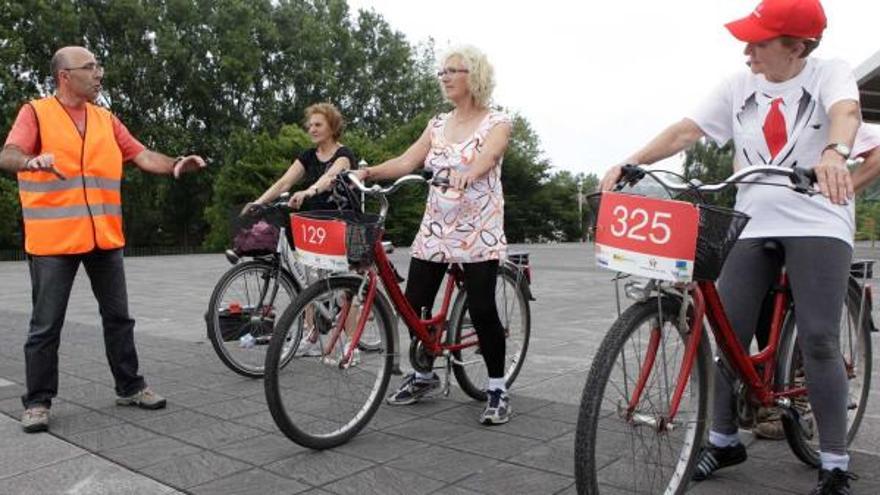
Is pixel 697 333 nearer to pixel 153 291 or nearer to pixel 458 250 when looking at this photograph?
pixel 458 250

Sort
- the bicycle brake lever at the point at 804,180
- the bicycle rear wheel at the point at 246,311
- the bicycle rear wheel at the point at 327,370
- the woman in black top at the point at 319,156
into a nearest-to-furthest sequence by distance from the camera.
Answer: the bicycle brake lever at the point at 804,180 → the bicycle rear wheel at the point at 327,370 → the bicycle rear wheel at the point at 246,311 → the woman in black top at the point at 319,156

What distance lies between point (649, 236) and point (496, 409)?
176 centimetres

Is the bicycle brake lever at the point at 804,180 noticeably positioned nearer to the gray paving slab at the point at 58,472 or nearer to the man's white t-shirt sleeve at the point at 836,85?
the man's white t-shirt sleeve at the point at 836,85

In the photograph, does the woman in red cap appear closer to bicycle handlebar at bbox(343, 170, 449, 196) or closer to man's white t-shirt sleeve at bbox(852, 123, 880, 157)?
man's white t-shirt sleeve at bbox(852, 123, 880, 157)

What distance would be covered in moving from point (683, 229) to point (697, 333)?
41 centimetres

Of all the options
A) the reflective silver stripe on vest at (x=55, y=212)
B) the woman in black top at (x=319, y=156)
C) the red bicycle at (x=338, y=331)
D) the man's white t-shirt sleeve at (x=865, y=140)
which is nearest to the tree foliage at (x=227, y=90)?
the woman in black top at (x=319, y=156)

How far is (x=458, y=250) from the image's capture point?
3.96 meters

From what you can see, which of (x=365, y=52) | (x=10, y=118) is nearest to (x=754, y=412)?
(x=10, y=118)

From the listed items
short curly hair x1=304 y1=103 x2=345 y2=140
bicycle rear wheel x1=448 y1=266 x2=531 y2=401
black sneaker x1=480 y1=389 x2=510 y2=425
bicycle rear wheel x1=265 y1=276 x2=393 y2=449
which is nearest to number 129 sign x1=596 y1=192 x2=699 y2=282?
bicycle rear wheel x1=265 y1=276 x2=393 y2=449

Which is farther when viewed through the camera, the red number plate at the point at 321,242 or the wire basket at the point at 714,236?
the red number plate at the point at 321,242

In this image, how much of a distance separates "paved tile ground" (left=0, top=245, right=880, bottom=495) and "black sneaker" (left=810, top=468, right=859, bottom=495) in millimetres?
177

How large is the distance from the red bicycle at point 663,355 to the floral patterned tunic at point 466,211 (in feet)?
4.35

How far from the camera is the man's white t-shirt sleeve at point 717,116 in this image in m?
3.06

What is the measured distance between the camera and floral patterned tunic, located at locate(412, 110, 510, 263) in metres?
3.94
